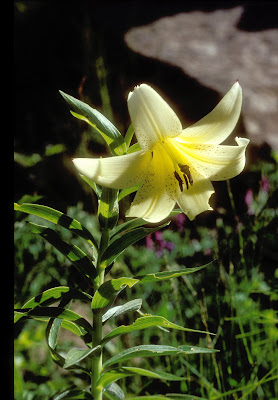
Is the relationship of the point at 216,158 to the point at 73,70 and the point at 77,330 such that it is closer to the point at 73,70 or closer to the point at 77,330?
the point at 77,330

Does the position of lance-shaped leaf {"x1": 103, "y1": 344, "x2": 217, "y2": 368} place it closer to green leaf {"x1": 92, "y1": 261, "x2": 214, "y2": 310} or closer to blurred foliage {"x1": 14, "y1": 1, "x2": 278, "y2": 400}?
green leaf {"x1": 92, "y1": 261, "x2": 214, "y2": 310}

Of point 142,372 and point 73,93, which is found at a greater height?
point 73,93

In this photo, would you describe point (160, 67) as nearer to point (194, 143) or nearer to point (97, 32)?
point (97, 32)

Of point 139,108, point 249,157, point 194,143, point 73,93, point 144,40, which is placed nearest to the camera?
point 139,108

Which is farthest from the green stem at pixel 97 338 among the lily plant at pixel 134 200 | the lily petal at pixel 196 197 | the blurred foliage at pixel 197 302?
the blurred foliage at pixel 197 302

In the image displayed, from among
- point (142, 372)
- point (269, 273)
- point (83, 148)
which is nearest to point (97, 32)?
point (83, 148)

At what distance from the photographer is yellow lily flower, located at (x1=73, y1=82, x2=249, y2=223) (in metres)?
0.58

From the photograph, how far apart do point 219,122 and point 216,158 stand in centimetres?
7

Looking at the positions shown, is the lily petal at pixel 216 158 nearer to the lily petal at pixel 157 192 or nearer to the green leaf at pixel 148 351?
the lily petal at pixel 157 192

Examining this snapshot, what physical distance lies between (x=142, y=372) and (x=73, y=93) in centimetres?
244

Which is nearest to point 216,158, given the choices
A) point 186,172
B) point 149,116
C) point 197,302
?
point 186,172

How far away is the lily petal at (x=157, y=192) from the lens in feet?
2.14

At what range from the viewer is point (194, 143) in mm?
721

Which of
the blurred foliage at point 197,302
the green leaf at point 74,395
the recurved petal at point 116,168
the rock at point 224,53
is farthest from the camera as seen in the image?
the rock at point 224,53
